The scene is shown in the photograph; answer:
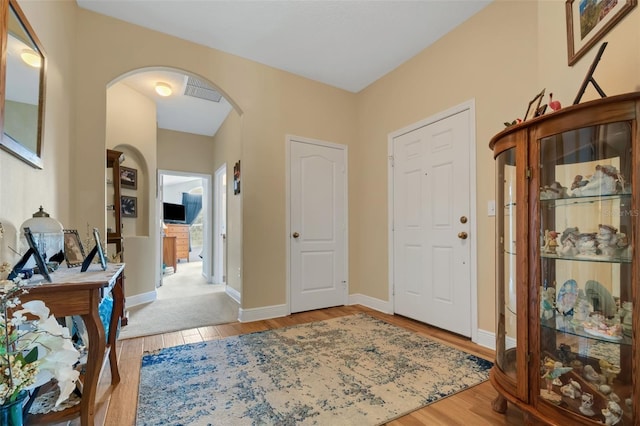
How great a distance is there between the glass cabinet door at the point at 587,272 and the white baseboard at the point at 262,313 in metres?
2.50

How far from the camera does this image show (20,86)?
1.48 meters

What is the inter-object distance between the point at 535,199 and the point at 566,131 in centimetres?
31

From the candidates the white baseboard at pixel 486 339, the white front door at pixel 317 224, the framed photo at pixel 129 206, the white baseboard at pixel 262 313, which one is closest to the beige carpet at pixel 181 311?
the white baseboard at pixel 262 313

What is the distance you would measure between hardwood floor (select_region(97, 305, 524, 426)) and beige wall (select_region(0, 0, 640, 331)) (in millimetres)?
303

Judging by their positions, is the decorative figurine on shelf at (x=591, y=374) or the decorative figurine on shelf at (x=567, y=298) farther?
the decorative figurine on shelf at (x=567, y=298)

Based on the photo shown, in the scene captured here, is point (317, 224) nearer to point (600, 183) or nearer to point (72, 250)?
point (72, 250)

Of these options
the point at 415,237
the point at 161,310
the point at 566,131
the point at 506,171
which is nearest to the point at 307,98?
the point at 415,237

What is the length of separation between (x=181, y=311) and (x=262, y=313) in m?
1.12

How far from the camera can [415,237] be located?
10.2ft

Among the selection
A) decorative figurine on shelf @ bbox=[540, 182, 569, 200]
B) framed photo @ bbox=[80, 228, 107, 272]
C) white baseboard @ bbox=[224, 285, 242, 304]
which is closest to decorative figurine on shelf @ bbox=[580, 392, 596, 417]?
decorative figurine on shelf @ bbox=[540, 182, 569, 200]

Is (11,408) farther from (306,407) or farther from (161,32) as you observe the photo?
(161,32)

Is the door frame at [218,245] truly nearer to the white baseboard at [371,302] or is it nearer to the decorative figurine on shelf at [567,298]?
the white baseboard at [371,302]

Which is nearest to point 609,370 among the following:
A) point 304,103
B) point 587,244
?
point 587,244

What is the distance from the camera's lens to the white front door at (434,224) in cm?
265
